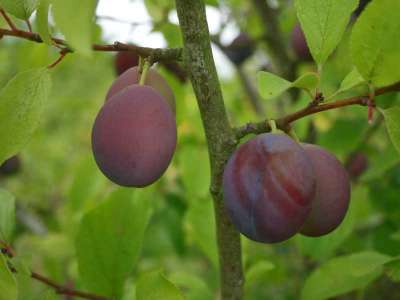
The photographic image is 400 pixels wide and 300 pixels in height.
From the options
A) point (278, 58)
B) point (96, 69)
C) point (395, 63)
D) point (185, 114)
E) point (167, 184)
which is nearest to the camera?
point (395, 63)

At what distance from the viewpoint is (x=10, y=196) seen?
848 mm

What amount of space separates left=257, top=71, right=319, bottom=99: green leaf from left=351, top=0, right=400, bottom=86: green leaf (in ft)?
0.18

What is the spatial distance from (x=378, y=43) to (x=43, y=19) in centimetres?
33

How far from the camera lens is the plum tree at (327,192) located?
2.10 ft

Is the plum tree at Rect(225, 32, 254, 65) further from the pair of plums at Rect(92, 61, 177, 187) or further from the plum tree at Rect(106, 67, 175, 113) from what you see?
the pair of plums at Rect(92, 61, 177, 187)

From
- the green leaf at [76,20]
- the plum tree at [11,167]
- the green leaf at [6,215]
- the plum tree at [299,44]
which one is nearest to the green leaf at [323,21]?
the green leaf at [76,20]

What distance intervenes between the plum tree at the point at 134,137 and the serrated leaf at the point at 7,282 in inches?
5.6

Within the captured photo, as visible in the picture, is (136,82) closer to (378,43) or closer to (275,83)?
(275,83)

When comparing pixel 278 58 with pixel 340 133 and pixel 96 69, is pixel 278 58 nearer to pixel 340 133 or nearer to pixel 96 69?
pixel 340 133

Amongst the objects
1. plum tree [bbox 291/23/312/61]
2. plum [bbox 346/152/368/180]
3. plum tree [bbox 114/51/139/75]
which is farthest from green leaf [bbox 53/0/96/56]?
plum [bbox 346/152/368/180]

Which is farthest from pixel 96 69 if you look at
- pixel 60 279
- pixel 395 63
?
pixel 395 63

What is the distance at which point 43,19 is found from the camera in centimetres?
60

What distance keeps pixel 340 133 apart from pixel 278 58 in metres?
0.34

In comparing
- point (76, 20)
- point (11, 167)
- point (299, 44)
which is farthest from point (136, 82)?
point (11, 167)
